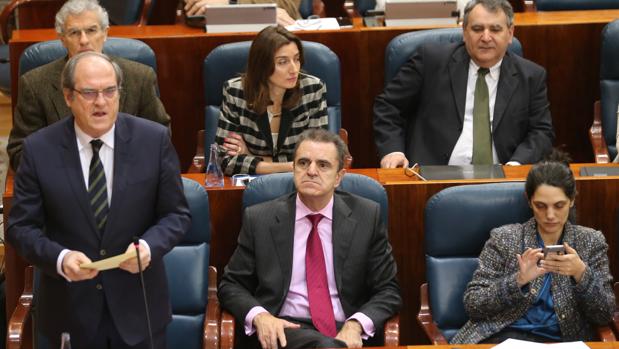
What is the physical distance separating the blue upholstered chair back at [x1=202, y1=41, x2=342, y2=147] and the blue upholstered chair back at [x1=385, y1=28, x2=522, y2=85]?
0.17 meters

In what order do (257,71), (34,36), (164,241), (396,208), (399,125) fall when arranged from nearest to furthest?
(164,241), (396,208), (257,71), (399,125), (34,36)

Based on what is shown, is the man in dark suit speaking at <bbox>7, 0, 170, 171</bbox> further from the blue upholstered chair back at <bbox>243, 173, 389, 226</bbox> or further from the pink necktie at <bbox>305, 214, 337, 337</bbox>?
the pink necktie at <bbox>305, 214, 337, 337</bbox>

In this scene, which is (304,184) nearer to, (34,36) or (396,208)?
(396,208)

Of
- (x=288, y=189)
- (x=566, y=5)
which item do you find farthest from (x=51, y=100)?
(x=566, y=5)

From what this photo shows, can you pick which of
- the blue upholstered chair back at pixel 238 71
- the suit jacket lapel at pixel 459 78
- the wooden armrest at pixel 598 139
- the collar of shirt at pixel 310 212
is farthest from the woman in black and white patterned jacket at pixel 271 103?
the wooden armrest at pixel 598 139

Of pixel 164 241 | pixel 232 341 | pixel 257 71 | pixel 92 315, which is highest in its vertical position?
pixel 257 71

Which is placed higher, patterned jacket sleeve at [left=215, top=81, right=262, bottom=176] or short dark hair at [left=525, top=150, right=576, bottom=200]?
patterned jacket sleeve at [left=215, top=81, right=262, bottom=176]

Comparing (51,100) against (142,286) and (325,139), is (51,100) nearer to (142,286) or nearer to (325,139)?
(325,139)

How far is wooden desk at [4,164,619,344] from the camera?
2703 mm

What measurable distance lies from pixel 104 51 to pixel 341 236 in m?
1.07

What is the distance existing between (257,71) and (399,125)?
49 cm

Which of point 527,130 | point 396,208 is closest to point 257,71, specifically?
point 396,208

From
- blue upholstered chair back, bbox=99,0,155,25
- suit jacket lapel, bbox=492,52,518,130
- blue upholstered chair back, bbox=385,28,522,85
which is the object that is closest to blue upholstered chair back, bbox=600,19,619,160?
blue upholstered chair back, bbox=385,28,522,85

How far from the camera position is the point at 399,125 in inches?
130
